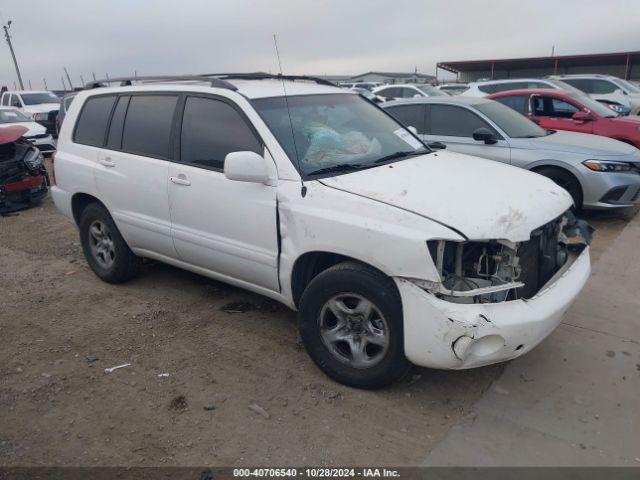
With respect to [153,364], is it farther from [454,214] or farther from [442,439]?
[454,214]

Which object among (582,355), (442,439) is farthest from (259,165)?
(582,355)

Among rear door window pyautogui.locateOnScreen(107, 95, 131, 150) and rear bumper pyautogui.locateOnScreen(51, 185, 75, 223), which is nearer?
rear door window pyautogui.locateOnScreen(107, 95, 131, 150)

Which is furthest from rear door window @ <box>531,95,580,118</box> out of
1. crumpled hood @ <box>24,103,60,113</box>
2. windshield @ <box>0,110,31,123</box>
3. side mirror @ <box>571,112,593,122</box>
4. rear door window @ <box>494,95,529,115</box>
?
crumpled hood @ <box>24,103,60,113</box>

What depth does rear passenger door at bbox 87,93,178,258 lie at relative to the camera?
13.7 ft

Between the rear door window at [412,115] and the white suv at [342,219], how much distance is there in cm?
314

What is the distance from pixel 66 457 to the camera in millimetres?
2773

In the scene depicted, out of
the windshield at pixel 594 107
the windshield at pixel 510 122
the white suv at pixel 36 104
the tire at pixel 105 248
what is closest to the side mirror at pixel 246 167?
the tire at pixel 105 248

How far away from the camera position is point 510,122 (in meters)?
7.11

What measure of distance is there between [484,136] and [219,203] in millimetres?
4101

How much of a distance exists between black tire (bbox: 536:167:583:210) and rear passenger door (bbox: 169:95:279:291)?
4454 millimetres

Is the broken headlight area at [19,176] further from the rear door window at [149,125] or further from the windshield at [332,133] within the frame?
the windshield at [332,133]

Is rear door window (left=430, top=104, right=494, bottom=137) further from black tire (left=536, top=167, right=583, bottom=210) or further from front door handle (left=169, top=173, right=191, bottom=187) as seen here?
front door handle (left=169, top=173, right=191, bottom=187)

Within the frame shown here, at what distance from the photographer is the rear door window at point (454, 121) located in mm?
7047

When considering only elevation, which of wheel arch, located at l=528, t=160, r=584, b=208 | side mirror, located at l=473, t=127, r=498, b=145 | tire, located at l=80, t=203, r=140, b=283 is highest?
side mirror, located at l=473, t=127, r=498, b=145
